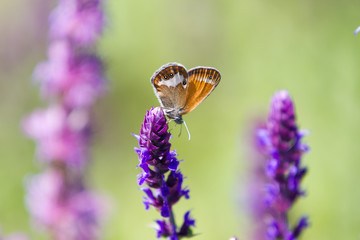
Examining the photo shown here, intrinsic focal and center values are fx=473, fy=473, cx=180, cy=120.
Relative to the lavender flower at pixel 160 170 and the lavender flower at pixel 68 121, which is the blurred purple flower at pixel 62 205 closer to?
the lavender flower at pixel 68 121

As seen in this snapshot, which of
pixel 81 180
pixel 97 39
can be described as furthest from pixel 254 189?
pixel 97 39

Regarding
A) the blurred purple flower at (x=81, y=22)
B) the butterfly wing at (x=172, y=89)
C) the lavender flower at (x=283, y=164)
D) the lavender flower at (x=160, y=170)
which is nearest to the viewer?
the lavender flower at (x=160, y=170)

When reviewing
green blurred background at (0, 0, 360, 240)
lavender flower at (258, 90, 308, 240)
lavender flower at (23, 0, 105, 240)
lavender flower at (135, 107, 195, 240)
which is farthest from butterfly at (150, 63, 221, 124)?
green blurred background at (0, 0, 360, 240)

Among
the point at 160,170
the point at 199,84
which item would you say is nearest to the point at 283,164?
the point at 160,170

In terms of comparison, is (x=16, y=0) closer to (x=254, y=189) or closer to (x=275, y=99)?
(x=254, y=189)

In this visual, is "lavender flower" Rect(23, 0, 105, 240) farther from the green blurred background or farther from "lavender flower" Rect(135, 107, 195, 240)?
"lavender flower" Rect(135, 107, 195, 240)

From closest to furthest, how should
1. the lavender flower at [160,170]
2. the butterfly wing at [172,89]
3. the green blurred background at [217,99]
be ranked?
the lavender flower at [160,170], the butterfly wing at [172,89], the green blurred background at [217,99]

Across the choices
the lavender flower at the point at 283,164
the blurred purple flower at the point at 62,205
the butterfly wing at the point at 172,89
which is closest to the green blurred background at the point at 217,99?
the blurred purple flower at the point at 62,205
